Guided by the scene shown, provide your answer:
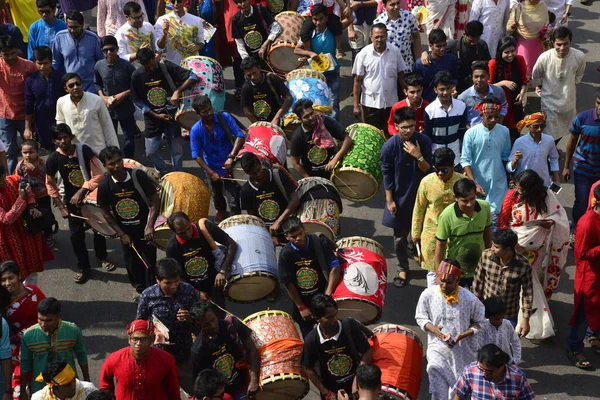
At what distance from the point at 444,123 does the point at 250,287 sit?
3.16 metres

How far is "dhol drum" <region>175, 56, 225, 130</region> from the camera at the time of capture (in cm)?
1367

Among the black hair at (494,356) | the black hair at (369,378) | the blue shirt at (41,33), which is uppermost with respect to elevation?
the blue shirt at (41,33)

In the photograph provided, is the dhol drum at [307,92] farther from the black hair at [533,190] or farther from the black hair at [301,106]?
the black hair at [533,190]

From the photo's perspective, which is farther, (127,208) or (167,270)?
(127,208)

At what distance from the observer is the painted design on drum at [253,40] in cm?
1516

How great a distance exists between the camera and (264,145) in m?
12.6

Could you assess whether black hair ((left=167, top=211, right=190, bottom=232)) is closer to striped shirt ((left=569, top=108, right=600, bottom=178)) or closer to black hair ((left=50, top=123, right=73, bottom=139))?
black hair ((left=50, top=123, right=73, bottom=139))

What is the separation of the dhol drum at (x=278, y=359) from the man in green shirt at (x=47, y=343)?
1567 mm

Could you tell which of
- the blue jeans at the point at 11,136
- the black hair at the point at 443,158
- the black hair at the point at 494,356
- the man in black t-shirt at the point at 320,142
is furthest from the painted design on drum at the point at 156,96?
the black hair at the point at 494,356

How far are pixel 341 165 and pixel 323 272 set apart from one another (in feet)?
7.37

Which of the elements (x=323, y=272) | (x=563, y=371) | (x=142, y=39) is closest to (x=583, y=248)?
(x=563, y=371)

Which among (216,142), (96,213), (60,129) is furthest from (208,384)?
(216,142)

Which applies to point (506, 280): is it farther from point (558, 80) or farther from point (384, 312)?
point (558, 80)

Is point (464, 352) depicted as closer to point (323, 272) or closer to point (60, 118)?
point (323, 272)
